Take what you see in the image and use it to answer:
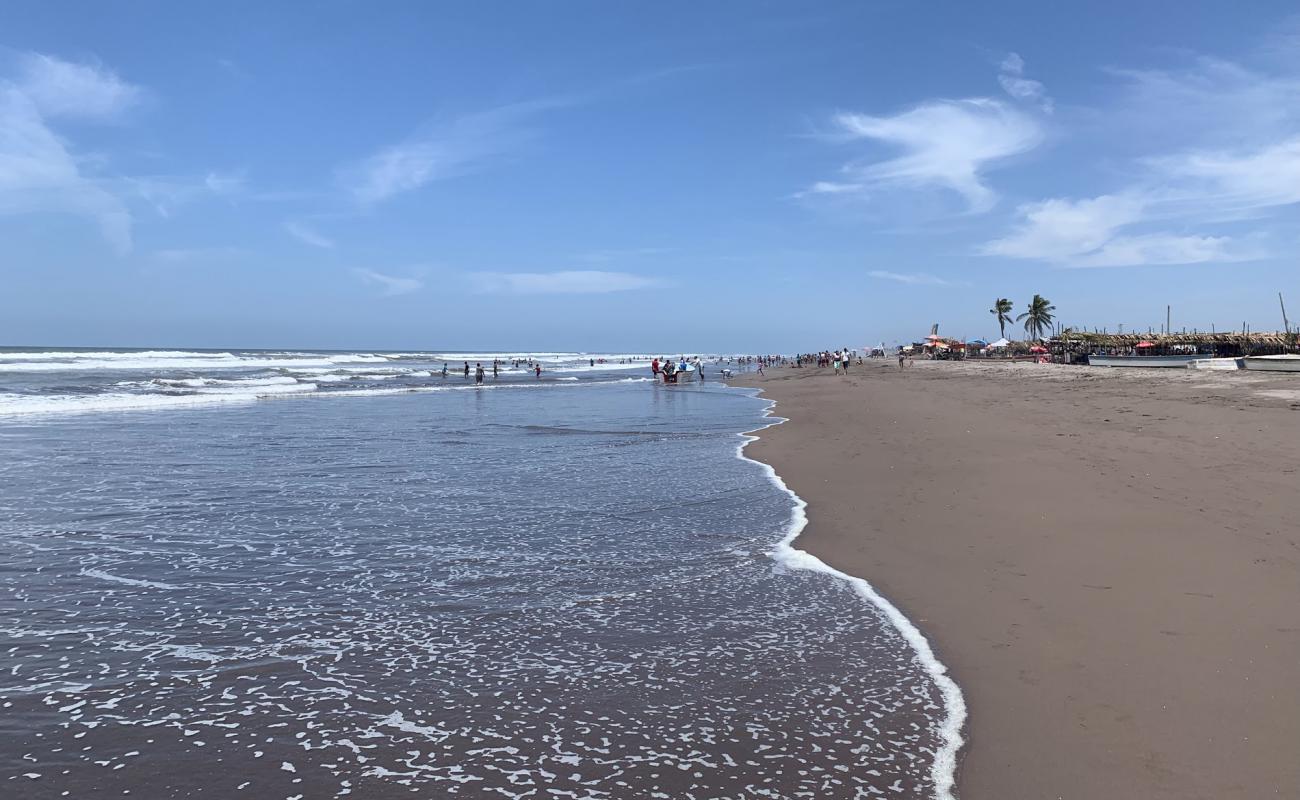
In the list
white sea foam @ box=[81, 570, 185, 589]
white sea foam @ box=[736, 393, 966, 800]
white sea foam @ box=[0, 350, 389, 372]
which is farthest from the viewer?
white sea foam @ box=[0, 350, 389, 372]

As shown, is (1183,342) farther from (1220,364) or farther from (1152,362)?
(1220,364)

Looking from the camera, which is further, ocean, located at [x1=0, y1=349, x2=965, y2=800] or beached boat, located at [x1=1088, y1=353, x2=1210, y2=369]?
beached boat, located at [x1=1088, y1=353, x2=1210, y2=369]

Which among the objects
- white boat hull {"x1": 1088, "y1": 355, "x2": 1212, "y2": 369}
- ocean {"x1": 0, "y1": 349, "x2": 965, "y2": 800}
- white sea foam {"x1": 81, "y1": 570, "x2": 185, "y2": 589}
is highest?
white boat hull {"x1": 1088, "y1": 355, "x2": 1212, "y2": 369}

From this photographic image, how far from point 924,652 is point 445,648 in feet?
10.6

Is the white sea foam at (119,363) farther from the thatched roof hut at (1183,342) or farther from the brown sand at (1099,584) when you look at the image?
the thatched roof hut at (1183,342)

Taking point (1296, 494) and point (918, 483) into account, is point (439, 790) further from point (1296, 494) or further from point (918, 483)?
point (1296, 494)

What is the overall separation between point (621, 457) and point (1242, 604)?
34.5 feet

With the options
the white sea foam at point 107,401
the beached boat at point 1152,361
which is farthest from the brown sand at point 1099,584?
the beached boat at point 1152,361

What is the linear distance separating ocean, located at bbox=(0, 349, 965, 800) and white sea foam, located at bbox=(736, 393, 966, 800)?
1.0 inches

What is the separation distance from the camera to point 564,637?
5160 millimetres

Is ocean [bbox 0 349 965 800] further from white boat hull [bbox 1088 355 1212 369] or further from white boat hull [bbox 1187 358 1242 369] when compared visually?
white boat hull [bbox 1088 355 1212 369]

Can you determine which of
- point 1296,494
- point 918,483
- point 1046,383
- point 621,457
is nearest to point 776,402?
point 1046,383

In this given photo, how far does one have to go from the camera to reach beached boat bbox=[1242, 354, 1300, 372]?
31453 mm

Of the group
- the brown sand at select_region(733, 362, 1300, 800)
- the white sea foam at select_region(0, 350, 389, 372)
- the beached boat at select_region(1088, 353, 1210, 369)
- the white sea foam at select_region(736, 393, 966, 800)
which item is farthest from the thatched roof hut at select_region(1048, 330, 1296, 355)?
the white sea foam at select_region(0, 350, 389, 372)
